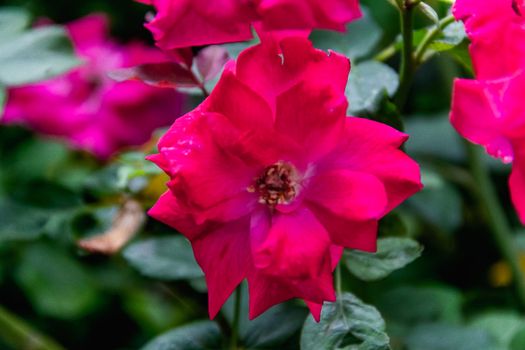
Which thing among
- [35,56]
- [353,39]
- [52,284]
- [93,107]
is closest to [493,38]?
[353,39]

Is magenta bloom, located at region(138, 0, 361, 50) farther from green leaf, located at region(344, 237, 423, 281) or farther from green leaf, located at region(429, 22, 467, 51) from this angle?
green leaf, located at region(344, 237, 423, 281)

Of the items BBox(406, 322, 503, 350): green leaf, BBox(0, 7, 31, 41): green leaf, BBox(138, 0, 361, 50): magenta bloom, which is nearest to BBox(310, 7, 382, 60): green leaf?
BBox(138, 0, 361, 50): magenta bloom

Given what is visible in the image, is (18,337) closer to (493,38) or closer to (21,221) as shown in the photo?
(21,221)

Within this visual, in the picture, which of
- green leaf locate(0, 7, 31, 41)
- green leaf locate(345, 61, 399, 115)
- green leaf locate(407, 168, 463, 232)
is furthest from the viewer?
green leaf locate(407, 168, 463, 232)

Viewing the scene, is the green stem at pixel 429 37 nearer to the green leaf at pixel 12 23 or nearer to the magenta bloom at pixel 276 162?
the magenta bloom at pixel 276 162

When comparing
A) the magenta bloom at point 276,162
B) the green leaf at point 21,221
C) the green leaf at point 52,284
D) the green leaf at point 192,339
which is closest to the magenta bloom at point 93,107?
the green leaf at point 52,284

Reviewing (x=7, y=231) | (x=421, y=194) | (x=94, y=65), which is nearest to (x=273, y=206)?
(x=7, y=231)
